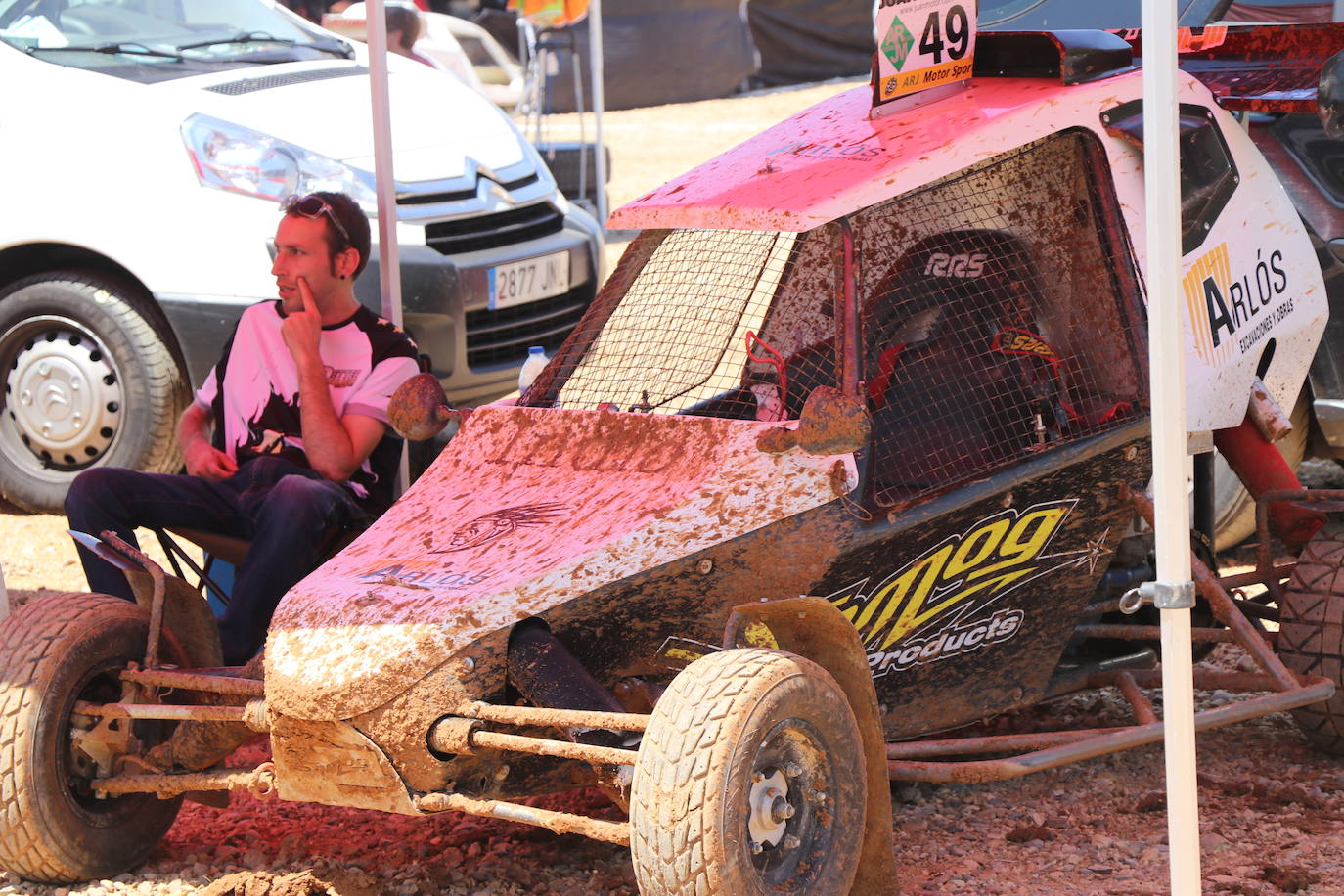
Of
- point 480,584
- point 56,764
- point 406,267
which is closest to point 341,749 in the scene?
point 480,584

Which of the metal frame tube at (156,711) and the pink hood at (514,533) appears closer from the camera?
the pink hood at (514,533)

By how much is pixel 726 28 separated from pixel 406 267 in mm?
13077

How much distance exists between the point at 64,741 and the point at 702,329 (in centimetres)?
177

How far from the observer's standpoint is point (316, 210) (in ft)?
16.4

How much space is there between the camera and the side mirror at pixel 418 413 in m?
4.40

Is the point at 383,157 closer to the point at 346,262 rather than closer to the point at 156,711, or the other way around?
the point at 346,262

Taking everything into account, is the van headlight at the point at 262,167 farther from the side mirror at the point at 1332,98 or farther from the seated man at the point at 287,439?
the side mirror at the point at 1332,98

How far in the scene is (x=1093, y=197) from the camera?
4.41 meters

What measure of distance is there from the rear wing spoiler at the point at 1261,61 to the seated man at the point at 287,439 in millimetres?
2343

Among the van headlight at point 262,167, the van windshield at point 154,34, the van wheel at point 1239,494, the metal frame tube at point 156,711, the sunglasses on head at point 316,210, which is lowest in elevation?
the van wheel at point 1239,494

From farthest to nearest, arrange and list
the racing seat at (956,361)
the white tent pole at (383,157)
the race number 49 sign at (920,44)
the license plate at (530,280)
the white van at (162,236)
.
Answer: the license plate at (530,280), the white van at (162,236), the white tent pole at (383,157), the race number 49 sign at (920,44), the racing seat at (956,361)

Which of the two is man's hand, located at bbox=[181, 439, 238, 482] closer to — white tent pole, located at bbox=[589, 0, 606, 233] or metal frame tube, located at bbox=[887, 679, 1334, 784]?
metal frame tube, located at bbox=[887, 679, 1334, 784]

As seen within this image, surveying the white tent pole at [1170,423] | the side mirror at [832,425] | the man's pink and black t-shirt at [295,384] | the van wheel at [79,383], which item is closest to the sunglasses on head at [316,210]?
the man's pink and black t-shirt at [295,384]

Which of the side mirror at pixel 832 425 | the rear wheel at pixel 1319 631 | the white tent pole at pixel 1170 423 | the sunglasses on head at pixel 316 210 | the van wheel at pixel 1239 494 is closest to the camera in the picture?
the white tent pole at pixel 1170 423
